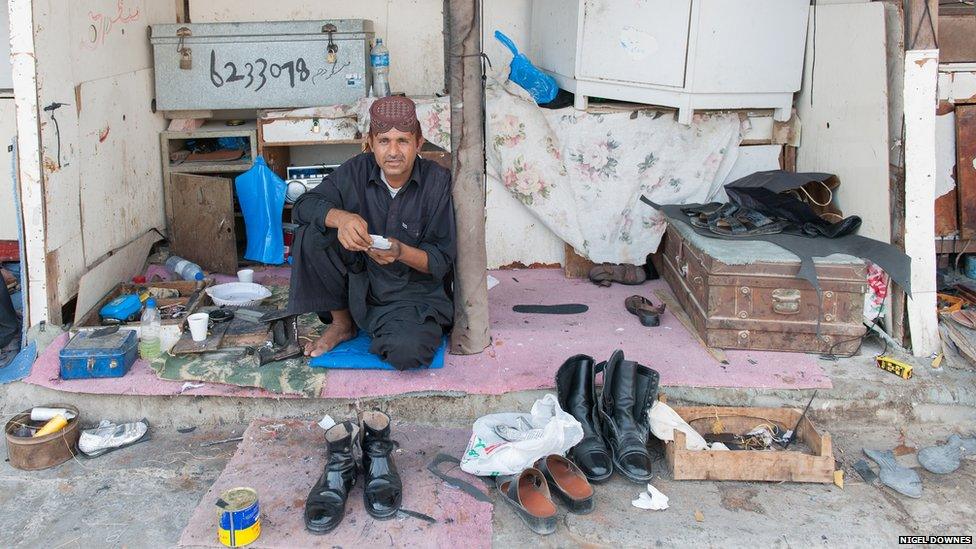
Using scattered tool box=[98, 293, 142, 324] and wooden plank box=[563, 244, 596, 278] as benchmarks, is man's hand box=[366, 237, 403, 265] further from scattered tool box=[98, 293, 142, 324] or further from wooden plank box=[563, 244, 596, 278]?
wooden plank box=[563, 244, 596, 278]

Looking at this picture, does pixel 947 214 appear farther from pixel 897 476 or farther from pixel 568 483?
pixel 568 483

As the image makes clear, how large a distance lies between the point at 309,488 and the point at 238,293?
70.8 inches

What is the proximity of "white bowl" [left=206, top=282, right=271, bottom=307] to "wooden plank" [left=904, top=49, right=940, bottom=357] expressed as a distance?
341cm

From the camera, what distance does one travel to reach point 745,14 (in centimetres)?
485

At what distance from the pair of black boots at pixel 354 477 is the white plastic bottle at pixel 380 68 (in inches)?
113

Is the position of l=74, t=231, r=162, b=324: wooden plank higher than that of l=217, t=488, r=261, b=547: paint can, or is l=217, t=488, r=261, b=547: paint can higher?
l=74, t=231, r=162, b=324: wooden plank

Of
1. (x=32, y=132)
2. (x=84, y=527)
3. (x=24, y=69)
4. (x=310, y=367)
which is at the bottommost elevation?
(x=84, y=527)

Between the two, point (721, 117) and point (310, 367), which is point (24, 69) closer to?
point (310, 367)

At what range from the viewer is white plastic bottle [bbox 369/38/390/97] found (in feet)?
18.7

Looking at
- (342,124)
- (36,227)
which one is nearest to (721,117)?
(342,124)

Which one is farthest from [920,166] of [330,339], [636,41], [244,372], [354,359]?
[244,372]

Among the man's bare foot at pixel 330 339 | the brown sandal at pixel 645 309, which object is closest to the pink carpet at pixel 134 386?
the man's bare foot at pixel 330 339

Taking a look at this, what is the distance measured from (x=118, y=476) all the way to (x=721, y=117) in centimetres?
384

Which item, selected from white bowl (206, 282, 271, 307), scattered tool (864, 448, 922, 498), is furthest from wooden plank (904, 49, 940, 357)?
white bowl (206, 282, 271, 307)
